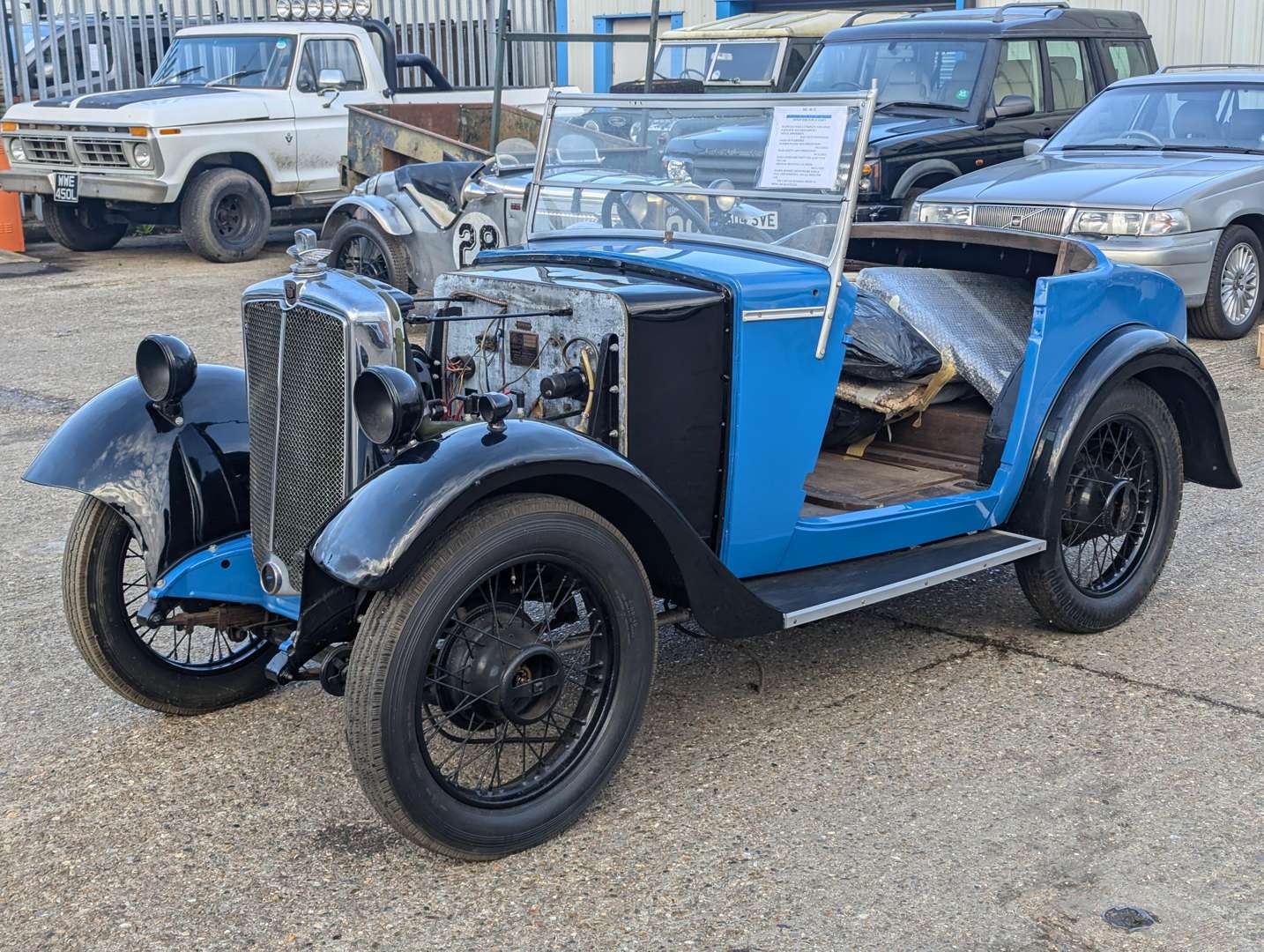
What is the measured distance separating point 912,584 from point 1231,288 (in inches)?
239

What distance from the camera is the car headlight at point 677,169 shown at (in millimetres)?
4152

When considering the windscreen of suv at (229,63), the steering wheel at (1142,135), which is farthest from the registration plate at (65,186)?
the steering wheel at (1142,135)

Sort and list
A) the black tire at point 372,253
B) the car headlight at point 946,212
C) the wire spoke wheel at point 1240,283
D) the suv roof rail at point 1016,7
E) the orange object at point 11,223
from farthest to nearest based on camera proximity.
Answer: the orange object at point 11,223 < the suv roof rail at point 1016,7 < the black tire at point 372,253 < the wire spoke wheel at point 1240,283 < the car headlight at point 946,212

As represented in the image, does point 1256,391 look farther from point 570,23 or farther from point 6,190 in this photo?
point 570,23

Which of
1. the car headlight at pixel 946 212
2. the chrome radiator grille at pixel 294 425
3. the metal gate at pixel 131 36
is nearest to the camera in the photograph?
the chrome radiator grille at pixel 294 425

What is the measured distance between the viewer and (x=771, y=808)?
338 centimetres

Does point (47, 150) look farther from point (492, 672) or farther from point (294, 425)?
point (492, 672)

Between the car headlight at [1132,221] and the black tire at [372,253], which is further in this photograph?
the black tire at [372,253]

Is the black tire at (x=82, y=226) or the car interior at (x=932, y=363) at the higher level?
the car interior at (x=932, y=363)

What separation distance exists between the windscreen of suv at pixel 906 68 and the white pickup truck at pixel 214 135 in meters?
4.55

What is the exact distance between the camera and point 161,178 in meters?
12.0

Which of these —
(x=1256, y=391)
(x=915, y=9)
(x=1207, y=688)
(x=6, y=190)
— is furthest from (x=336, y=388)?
(x=915, y=9)

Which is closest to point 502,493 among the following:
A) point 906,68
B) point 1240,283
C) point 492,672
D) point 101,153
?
point 492,672

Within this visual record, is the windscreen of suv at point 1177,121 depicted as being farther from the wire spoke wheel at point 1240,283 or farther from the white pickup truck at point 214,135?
the white pickup truck at point 214,135
